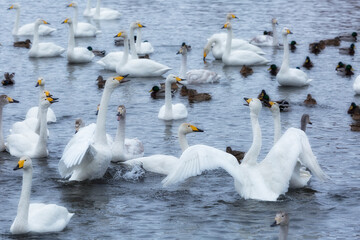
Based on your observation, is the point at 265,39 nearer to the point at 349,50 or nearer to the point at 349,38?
the point at 349,38

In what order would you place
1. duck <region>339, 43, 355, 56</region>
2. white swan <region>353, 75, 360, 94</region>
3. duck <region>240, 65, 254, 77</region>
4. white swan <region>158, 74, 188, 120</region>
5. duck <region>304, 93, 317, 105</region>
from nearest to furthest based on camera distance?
white swan <region>158, 74, 188, 120</region> → duck <region>304, 93, 317, 105</region> → white swan <region>353, 75, 360, 94</region> → duck <region>240, 65, 254, 77</region> → duck <region>339, 43, 355, 56</region>

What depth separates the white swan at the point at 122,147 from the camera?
47.5 ft

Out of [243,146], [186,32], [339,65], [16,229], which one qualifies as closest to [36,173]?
[16,229]

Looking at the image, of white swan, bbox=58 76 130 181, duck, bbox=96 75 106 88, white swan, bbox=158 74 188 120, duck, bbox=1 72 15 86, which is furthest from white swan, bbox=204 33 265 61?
white swan, bbox=58 76 130 181

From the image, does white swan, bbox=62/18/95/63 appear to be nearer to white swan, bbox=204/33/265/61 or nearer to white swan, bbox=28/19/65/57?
white swan, bbox=28/19/65/57

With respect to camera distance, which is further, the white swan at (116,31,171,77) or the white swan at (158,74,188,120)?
the white swan at (116,31,171,77)

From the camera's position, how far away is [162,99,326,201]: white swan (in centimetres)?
1184

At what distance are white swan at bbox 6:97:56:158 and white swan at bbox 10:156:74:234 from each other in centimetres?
339

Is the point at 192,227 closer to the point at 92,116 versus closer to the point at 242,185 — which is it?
the point at 242,185

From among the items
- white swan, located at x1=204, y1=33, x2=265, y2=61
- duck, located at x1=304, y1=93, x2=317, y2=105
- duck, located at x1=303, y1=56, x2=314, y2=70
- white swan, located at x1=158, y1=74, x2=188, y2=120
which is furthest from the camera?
white swan, located at x1=204, y1=33, x2=265, y2=61

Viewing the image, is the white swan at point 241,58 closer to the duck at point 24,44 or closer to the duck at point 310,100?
the duck at point 310,100

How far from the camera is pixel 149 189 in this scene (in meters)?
13.1

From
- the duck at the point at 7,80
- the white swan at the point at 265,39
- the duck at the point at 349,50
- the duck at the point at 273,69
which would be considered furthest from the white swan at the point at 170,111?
the white swan at the point at 265,39

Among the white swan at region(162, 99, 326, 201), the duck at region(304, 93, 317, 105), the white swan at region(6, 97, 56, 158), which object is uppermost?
the white swan at region(162, 99, 326, 201)
